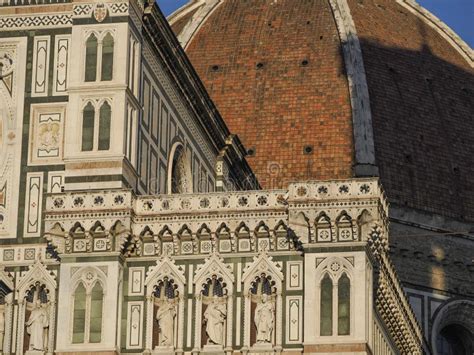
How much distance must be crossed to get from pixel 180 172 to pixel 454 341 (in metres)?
21.7

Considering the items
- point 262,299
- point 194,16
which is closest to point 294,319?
point 262,299

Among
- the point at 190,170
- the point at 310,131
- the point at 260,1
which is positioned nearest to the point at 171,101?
the point at 190,170

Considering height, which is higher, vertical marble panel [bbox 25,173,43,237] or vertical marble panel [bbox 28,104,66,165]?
vertical marble panel [bbox 28,104,66,165]

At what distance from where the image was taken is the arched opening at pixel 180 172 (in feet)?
99.9

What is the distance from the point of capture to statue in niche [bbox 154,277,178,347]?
26.0m

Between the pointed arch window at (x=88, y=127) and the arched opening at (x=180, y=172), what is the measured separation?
3119mm

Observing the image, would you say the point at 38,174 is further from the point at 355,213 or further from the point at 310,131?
the point at 310,131

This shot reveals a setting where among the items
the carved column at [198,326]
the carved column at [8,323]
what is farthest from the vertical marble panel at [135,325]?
the carved column at [8,323]

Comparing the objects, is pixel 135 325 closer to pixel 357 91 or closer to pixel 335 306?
pixel 335 306

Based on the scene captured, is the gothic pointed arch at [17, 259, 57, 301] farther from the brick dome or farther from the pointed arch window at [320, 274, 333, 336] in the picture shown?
the brick dome

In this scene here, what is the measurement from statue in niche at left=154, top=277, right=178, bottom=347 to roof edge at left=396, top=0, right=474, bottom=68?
34.2m

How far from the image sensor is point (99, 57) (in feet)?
90.5

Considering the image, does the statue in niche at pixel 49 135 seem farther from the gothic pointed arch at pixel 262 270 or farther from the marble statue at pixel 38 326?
the gothic pointed arch at pixel 262 270

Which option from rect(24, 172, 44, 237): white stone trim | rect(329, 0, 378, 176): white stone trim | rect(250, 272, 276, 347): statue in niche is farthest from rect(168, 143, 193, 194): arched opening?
rect(329, 0, 378, 176): white stone trim
